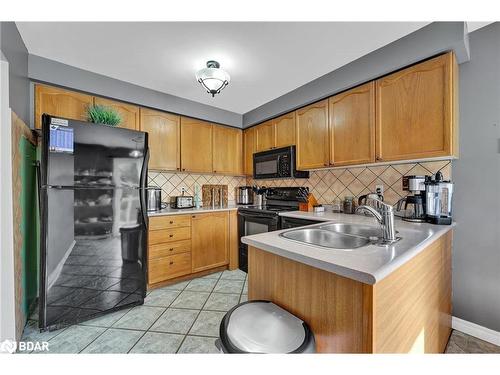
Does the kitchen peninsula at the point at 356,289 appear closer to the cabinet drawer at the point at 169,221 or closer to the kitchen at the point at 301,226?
the kitchen at the point at 301,226

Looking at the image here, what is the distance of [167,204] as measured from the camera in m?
2.95

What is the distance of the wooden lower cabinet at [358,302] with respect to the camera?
28.7 inches

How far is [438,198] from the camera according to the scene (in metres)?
1.63

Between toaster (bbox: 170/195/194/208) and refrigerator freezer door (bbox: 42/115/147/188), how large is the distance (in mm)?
944

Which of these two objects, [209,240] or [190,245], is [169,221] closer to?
[190,245]

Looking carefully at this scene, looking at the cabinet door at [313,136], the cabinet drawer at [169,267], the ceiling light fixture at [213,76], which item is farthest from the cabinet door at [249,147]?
the cabinet drawer at [169,267]

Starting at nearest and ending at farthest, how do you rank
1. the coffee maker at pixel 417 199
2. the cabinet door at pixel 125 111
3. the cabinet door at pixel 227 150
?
1. the coffee maker at pixel 417 199
2. the cabinet door at pixel 125 111
3. the cabinet door at pixel 227 150

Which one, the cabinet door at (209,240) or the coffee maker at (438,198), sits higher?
the coffee maker at (438,198)

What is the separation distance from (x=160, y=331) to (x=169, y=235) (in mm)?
982

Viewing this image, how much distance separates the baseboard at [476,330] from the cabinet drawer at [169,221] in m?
2.65

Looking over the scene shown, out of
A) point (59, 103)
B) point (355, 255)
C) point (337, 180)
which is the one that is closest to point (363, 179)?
point (337, 180)

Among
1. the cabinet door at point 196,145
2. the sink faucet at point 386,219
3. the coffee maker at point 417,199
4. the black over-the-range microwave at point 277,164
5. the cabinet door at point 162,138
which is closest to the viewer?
the sink faucet at point 386,219
